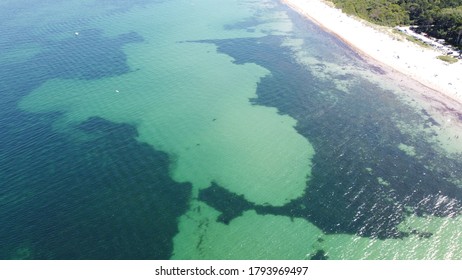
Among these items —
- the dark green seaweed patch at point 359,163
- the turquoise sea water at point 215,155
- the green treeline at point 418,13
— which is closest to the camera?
the turquoise sea water at point 215,155

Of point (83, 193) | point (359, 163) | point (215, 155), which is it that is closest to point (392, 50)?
point (359, 163)

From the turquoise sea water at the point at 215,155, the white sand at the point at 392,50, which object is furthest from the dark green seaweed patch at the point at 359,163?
the white sand at the point at 392,50

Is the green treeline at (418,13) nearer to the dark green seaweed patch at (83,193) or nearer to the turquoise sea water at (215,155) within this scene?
the turquoise sea water at (215,155)

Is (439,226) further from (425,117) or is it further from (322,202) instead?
(425,117)

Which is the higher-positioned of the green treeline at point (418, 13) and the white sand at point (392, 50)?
the green treeline at point (418, 13)

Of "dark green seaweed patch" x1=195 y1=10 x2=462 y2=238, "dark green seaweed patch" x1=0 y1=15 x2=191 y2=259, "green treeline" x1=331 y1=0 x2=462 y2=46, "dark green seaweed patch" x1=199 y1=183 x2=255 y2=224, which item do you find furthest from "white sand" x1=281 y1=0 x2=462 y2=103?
"dark green seaweed patch" x1=0 y1=15 x2=191 y2=259

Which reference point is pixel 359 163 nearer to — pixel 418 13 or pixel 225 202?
pixel 225 202
